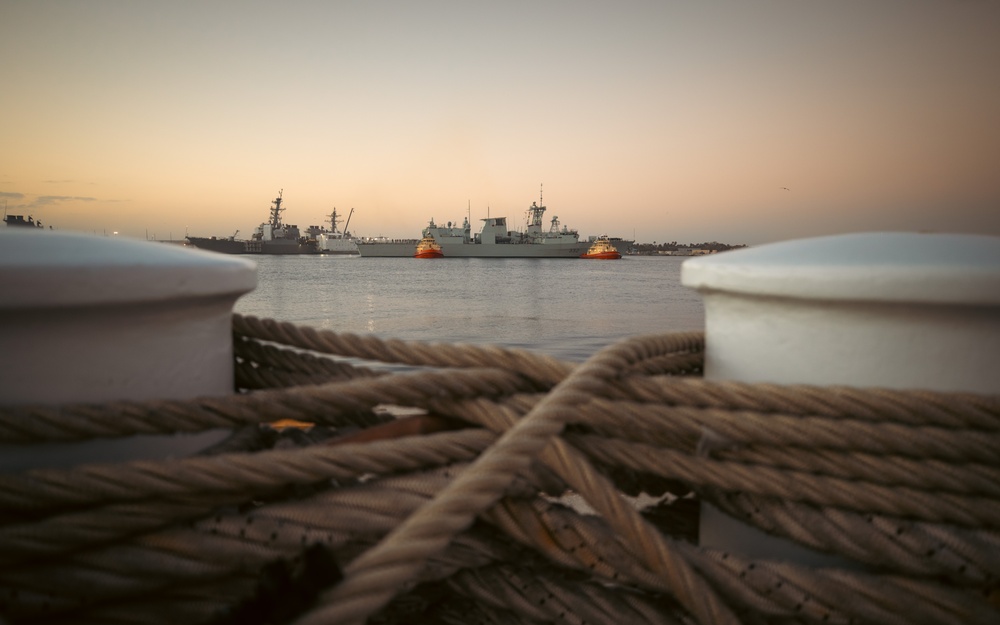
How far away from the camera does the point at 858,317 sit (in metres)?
0.65

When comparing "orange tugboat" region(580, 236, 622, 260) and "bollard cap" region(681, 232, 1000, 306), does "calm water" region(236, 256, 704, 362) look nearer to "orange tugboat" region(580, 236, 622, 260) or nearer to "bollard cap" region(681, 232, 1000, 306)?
"bollard cap" region(681, 232, 1000, 306)

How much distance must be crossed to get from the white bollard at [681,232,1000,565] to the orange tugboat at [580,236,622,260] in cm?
5312

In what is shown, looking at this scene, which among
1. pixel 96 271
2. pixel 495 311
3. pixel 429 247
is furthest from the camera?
pixel 429 247

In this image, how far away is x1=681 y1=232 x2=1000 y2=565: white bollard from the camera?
0.62 m

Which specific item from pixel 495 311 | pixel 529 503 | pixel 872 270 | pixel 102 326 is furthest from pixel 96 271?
pixel 495 311

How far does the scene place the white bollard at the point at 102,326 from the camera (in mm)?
601

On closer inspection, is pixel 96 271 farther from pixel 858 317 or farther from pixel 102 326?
pixel 858 317

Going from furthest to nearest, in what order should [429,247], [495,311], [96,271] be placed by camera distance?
[429,247] → [495,311] → [96,271]

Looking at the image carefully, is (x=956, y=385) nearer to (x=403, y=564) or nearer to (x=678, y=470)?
(x=678, y=470)

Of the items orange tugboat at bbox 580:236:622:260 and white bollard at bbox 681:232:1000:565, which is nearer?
white bollard at bbox 681:232:1000:565

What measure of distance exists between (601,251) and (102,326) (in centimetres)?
5498

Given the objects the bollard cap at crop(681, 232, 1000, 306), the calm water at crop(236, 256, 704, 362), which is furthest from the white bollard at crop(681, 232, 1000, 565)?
the calm water at crop(236, 256, 704, 362)

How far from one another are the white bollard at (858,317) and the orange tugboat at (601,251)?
2091 inches

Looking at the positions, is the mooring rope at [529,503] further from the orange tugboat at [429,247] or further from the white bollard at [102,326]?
the orange tugboat at [429,247]
